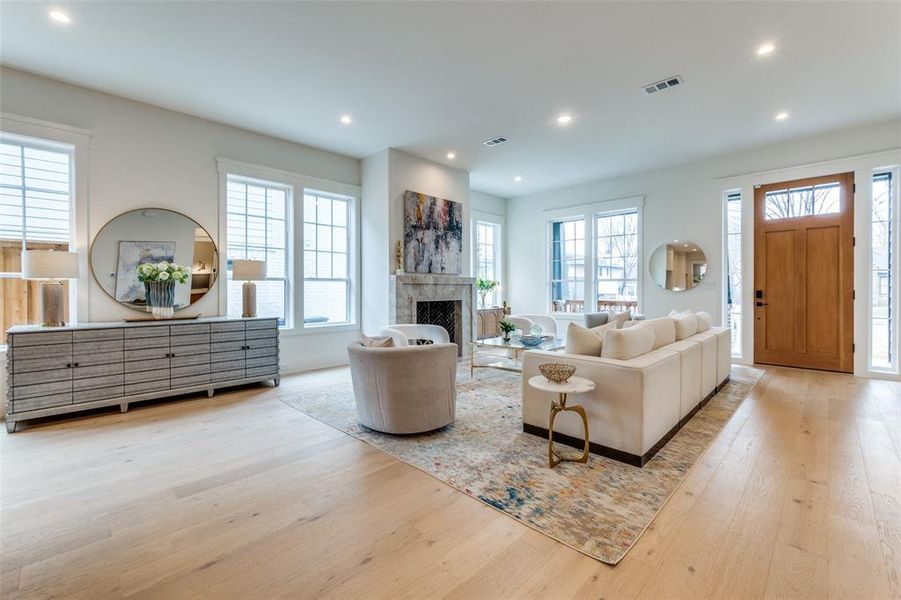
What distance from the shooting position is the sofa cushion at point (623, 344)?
2.67 meters

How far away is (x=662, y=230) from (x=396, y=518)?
246 inches

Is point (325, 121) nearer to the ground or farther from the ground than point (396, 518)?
farther from the ground

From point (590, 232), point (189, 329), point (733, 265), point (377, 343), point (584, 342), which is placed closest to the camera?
point (584, 342)

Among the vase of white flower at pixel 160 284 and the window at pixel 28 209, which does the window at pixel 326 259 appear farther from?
the window at pixel 28 209

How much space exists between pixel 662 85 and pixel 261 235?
4.86 metres

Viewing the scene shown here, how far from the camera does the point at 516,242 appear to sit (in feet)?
27.6

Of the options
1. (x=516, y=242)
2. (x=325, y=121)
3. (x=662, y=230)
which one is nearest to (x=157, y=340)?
(x=325, y=121)

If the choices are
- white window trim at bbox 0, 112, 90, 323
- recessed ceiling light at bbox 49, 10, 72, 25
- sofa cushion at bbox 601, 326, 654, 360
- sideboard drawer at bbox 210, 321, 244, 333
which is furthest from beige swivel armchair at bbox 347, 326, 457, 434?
recessed ceiling light at bbox 49, 10, 72, 25

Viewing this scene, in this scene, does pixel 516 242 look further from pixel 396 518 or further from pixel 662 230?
pixel 396 518

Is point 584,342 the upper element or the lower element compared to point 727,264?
lower

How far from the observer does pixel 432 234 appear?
Answer: 19.9 feet

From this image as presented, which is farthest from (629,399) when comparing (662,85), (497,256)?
(497,256)

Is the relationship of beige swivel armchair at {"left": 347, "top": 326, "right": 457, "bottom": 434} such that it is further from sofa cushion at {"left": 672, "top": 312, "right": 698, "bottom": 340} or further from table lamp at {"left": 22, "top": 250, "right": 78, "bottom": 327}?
table lamp at {"left": 22, "top": 250, "right": 78, "bottom": 327}

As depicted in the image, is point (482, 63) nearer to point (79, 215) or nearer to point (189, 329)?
point (189, 329)
